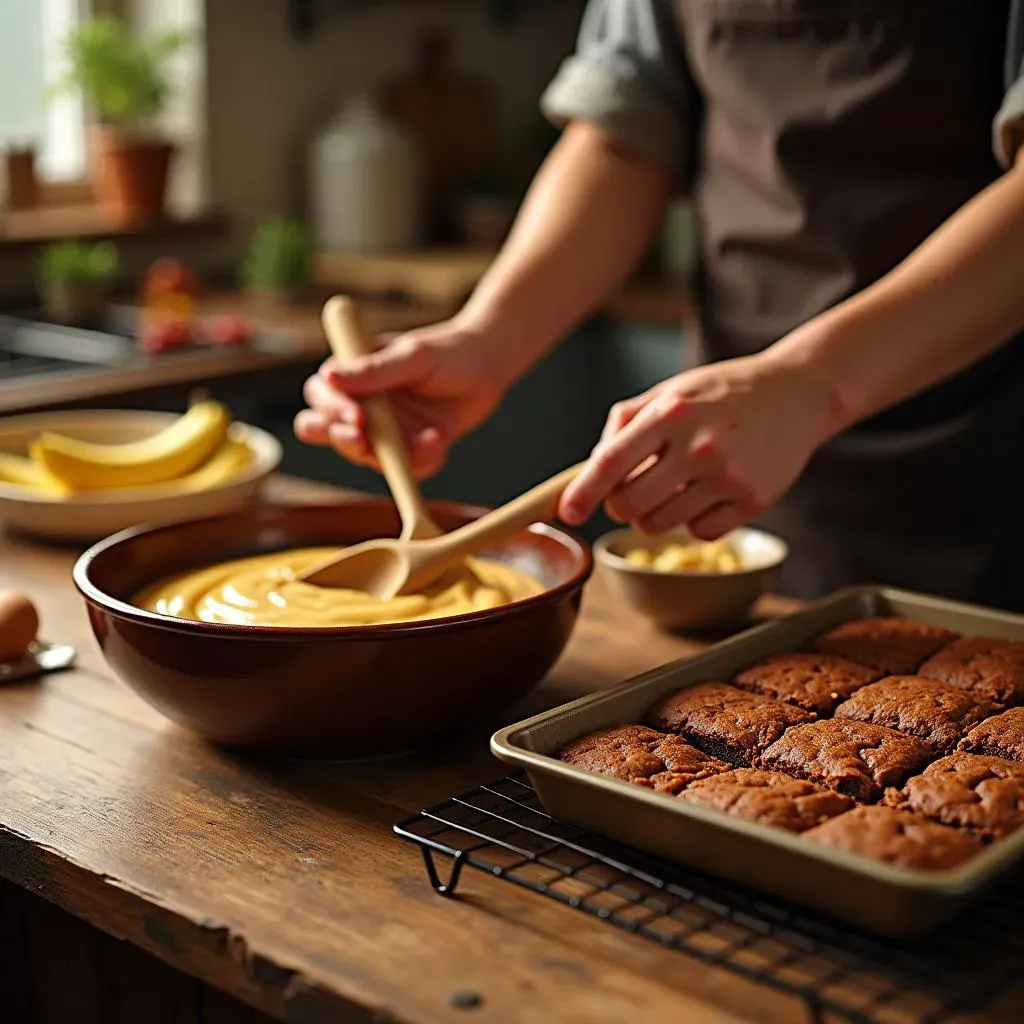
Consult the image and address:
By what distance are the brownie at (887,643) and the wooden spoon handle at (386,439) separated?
34 cm

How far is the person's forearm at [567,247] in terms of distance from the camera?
5.24 feet

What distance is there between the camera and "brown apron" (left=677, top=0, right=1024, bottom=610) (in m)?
1.61

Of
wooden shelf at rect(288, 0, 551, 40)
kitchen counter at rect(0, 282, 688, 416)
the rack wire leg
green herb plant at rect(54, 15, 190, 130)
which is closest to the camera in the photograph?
the rack wire leg

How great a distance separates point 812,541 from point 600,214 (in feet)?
1.53

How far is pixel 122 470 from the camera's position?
162 centimetres

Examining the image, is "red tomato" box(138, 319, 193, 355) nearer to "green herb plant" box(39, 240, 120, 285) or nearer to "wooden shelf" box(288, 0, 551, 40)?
"green herb plant" box(39, 240, 120, 285)

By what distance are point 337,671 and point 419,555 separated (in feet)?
0.62

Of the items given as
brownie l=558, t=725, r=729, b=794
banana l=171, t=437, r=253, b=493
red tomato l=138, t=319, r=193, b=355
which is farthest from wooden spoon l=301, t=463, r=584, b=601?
red tomato l=138, t=319, r=193, b=355

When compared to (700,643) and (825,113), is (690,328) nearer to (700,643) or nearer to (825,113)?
(825,113)

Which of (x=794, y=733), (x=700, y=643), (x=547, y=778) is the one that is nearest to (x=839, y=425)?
(x=700, y=643)

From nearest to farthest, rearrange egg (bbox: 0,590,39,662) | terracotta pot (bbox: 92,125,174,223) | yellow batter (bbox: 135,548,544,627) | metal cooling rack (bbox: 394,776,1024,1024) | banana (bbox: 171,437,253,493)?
metal cooling rack (bbox: 394,776,1024,1024), yellow batter (bbox: 135,548,544,627), egg (bbox: 0,590,39,662), banana (bbox: 171,437,253,493), terracotta pot (bbox: 92,125,174,223)

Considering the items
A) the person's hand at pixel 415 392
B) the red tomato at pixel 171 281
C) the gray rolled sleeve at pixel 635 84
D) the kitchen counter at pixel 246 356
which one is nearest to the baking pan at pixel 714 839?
the person's hand at pixel 415 392

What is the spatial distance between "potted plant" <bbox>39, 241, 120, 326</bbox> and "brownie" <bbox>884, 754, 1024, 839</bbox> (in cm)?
230

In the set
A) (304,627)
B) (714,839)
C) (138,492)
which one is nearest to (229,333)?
(138,492)
